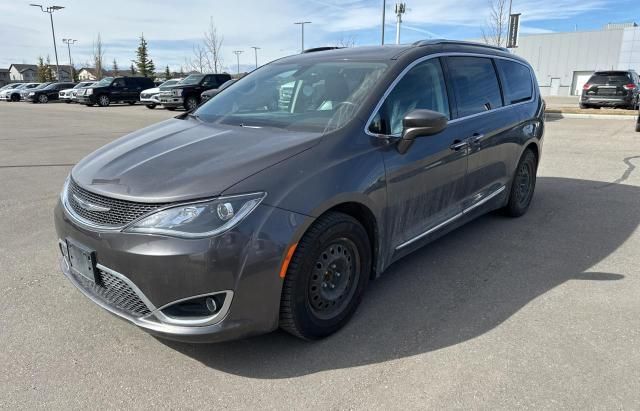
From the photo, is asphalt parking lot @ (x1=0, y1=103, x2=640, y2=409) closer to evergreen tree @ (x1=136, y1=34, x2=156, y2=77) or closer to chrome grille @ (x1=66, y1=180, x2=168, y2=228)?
chrome grille @ (x1=66, y1=180, x2=168, y2=228)

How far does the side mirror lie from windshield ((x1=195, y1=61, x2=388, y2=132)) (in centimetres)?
35

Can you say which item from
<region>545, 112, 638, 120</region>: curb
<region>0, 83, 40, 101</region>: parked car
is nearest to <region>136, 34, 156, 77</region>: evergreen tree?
<region>0, 83, 40, 101</region>: parked car

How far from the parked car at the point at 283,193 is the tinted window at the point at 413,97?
0.01 m

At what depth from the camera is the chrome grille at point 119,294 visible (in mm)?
2501

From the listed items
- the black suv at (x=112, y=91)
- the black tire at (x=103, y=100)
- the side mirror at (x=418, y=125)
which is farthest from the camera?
the black tire at (x=103, y=100)

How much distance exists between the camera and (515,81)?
5.12 meters

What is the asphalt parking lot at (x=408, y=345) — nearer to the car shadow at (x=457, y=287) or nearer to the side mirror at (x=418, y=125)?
the car shadow at (x=457, y=287)

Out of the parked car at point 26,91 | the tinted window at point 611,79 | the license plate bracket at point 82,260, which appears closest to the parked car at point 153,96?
the parked car at point 26,91

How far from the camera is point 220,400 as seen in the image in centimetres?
242

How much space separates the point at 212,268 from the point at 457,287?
208 centimetres

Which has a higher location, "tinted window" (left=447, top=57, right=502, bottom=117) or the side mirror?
"tinted window" (left=447, top=57, right=502, bottom=117)

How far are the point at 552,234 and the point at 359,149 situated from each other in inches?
113

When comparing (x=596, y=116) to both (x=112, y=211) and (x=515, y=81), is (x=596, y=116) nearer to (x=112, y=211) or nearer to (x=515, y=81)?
(x=515, y=81)

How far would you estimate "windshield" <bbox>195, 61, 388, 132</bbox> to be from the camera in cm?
320
